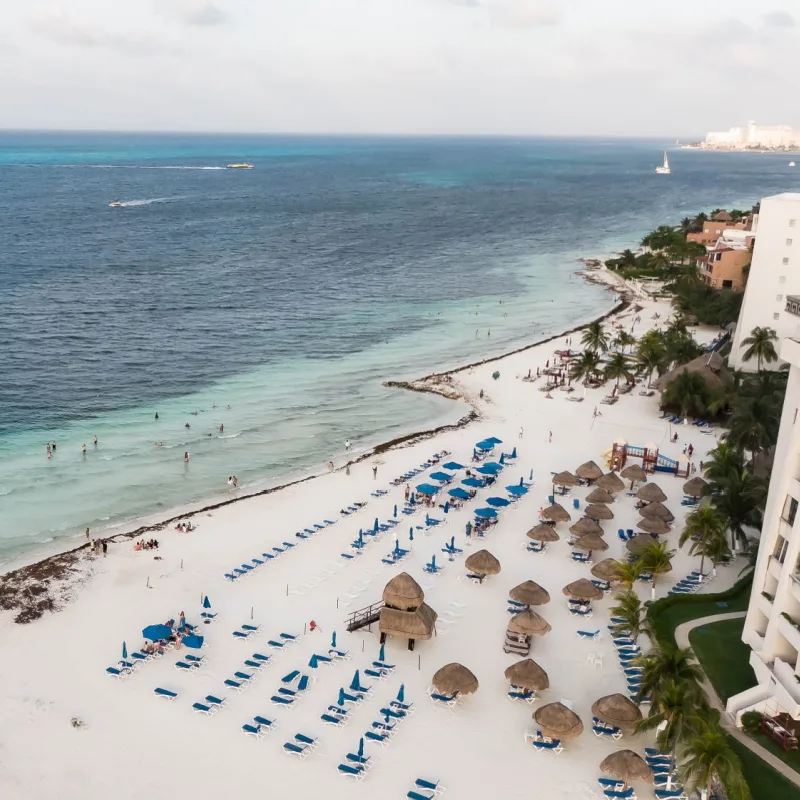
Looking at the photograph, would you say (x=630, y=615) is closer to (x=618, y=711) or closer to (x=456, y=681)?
(x=618, y=711)

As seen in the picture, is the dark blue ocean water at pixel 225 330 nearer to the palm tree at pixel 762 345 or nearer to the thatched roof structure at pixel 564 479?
the thatched roof structure at pixel 564 479

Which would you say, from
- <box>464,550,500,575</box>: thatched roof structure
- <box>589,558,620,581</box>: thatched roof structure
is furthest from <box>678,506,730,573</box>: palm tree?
<box>464,550,500,575</box>: thatched roof structure

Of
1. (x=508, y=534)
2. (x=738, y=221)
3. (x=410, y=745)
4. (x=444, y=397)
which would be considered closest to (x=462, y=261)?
(x=738, y=221)

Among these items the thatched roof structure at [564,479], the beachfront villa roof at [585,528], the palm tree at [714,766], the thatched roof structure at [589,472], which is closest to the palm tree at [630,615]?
the beachfront villa roof at [585,528]

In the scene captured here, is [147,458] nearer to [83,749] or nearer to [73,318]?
[83,749]

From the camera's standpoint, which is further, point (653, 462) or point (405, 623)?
point (653, 462)

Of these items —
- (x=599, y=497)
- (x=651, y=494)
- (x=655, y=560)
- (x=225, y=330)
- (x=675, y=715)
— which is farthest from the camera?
(x=225, y=330)

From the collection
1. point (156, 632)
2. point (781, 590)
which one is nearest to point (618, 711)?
point (781, 590)
